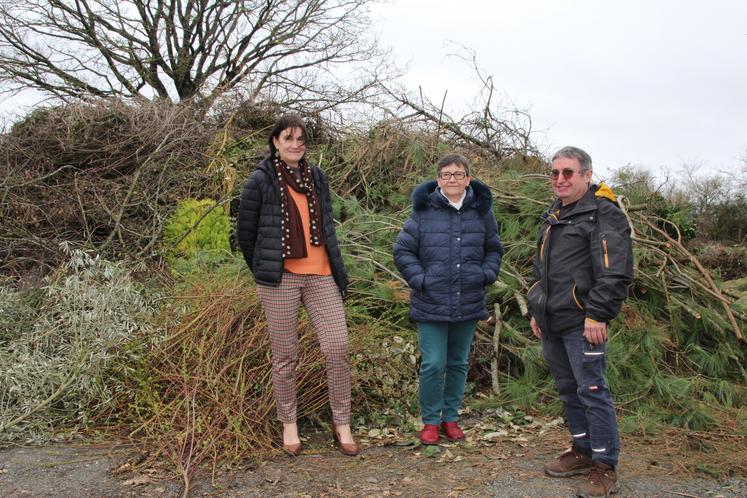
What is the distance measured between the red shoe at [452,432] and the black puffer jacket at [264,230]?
1.19 meters

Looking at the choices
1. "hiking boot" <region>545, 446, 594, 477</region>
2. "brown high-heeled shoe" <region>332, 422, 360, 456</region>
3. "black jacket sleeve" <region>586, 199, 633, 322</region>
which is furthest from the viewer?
"brown high-heeled shoe" <region>332, 422, 360, 456</region>

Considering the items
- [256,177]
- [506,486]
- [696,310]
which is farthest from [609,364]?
[256,177]

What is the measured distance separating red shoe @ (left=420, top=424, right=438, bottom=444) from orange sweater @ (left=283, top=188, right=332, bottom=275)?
1.17m

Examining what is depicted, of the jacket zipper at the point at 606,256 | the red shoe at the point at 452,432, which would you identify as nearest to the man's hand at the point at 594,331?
the jacket zipper at the point at 606,256

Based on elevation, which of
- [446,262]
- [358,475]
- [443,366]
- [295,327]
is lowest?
[358,475]

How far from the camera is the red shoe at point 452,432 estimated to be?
163 inches

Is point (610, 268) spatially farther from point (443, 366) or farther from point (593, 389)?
point (443, 366)

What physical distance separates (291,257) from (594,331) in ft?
5.35

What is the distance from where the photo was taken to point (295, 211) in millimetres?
3734

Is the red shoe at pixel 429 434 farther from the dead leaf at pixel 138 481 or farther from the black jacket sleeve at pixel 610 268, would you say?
the dead leaf at pixel 138 481

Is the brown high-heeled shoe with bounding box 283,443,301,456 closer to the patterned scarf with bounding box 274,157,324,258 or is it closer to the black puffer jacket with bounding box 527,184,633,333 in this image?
the patterned scarf with bounding box 274,157,324,258

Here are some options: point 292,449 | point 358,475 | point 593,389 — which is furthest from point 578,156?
point 292,449

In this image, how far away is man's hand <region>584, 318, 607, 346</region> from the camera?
3168 millimetres

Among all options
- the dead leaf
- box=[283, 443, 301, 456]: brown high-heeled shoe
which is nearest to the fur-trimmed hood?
box=[283, 443, 301, 456]: brown high-heeled shoe
